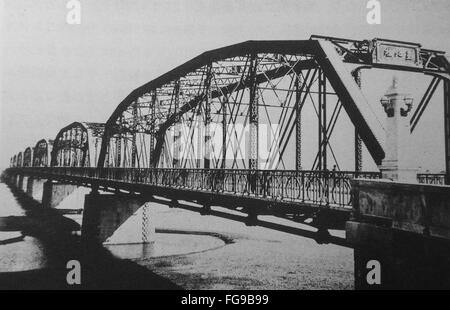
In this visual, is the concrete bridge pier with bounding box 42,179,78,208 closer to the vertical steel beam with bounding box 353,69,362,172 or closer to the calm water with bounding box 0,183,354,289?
the calm water with bounding box 0,183,354,289

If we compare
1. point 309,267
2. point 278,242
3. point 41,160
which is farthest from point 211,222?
point 41,160

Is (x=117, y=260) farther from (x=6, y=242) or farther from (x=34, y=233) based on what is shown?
(x=34, y=233)

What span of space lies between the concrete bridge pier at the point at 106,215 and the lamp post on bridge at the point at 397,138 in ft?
72.7

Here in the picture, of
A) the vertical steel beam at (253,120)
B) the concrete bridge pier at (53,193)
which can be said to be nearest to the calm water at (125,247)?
the concrete bridge pier at (53,193)

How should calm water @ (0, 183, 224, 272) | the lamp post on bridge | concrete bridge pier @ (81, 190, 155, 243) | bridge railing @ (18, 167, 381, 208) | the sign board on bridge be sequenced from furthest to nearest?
concrete bridge pier @ (81, 190, 155, 243), calm water @ (0, 183, 224, 272), the sign board on bridge, bridge railing @ (18, 167, 381, 208), the lamp post on bridge

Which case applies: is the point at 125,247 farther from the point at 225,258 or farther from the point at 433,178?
the point at 433,178

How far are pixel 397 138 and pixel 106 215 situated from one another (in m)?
24.5

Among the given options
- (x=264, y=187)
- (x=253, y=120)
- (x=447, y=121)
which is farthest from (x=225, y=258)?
Result: (x=447, y=121)

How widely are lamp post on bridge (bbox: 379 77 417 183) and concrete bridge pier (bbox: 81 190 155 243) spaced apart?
22151 millimetres

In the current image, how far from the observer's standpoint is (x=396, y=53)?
12.0m

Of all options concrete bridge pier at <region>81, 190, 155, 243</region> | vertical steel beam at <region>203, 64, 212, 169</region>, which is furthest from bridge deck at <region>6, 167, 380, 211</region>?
concrete bridge pier at <region>81, 190, 155, 243</region>

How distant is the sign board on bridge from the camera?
37.9 feet
